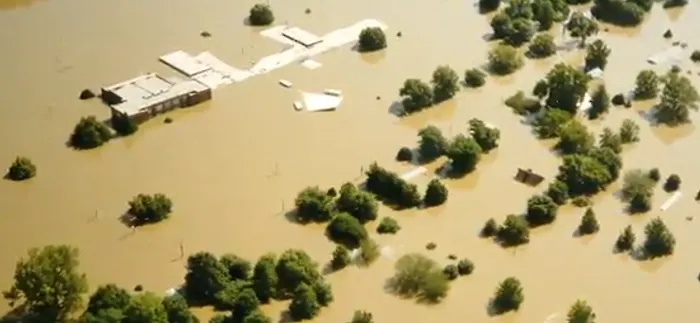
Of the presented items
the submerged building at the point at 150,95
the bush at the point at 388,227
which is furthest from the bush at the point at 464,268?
the submerged building at the point at 150,95

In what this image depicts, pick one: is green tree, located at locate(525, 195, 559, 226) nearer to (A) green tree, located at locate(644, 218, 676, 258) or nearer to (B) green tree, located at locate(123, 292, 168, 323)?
(A) green tree, located at locate(644, 218, 676, 258)

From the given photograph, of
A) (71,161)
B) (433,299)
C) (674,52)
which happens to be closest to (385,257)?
(433,299)

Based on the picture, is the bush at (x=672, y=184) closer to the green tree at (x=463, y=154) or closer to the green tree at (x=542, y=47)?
the green tree at (x=463, y=154)

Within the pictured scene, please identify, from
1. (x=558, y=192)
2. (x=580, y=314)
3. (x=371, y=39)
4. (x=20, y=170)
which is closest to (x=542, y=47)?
(x=371, y=39)

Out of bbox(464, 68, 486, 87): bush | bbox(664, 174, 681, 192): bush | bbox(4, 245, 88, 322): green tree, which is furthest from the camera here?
bbox(464, 68, 486, 87): bush

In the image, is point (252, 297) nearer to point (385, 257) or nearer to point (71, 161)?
point (385, 257)

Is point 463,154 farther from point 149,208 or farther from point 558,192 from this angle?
point 149,208

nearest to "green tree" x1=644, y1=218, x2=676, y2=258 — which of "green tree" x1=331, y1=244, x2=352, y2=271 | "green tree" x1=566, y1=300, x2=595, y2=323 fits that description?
"green tree" x1=566, y1=300, x2=595, y2=323
